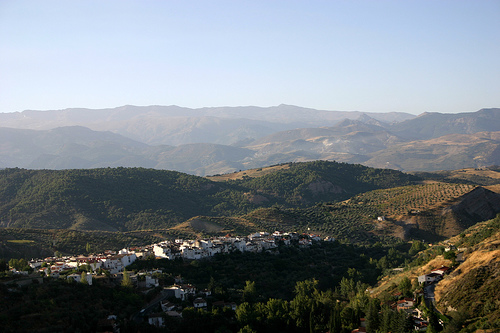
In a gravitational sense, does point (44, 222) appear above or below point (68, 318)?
below

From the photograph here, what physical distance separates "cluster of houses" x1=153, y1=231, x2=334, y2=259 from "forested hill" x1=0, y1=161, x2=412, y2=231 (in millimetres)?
48568

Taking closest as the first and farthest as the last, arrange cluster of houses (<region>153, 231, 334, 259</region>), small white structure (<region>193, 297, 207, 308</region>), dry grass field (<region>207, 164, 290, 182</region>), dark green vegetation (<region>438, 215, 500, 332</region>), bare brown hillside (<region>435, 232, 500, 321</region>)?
dark green vegetation (<region>438, 215, 500, 332</region>) < bare brown hillside (<region>435, 232, 500, 321</region>) < small white structure (<region>193, 297, 207, 308</region>) < cluster of houses (<region>153, 231, 334, 259</region>) < dry grass field (<region>207, 164, 290, 182</region>)

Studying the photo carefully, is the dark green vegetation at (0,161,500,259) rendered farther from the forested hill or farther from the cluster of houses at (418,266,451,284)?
the cluster of houses at (418,266,451,284)

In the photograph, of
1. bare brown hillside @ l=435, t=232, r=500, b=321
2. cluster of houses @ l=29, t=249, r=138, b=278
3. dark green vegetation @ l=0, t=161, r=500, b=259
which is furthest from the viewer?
dark green vegetation @ l=0, t=161, r=500, b=259

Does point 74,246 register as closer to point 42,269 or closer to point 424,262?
point 42,269

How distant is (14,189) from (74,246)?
242 ft

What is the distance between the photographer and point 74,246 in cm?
Result: 7925

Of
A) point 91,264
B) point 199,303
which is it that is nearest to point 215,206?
point 91,264

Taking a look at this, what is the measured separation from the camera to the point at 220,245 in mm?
66812

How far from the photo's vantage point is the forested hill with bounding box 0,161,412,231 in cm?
12444

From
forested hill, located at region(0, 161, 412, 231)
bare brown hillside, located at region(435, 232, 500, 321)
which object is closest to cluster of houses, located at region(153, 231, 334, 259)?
bare brown hillside, located at region(435, 232, 500, 321)

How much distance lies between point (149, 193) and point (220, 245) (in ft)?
275

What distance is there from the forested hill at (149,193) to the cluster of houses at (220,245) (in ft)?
159

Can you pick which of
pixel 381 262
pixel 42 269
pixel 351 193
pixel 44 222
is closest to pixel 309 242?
pixel 381 262
